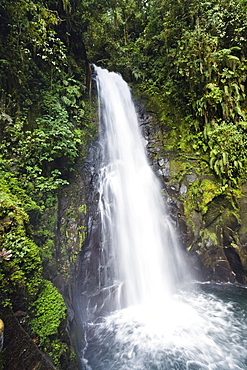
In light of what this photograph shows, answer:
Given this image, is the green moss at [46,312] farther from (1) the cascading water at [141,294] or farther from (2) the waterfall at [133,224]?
(2) the waterfall at [133,224]

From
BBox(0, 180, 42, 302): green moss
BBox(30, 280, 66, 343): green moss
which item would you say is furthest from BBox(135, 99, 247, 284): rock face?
BBox(0, 180, 42, 302): green moss

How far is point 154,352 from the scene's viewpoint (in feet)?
13.0

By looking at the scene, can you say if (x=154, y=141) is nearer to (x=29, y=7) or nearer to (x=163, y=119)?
(x=163, y=119)

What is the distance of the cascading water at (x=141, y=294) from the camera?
156 inches

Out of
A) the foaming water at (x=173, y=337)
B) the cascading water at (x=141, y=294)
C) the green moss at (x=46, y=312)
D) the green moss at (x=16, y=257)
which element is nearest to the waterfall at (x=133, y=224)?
the cascading water at (x=141, y=294)

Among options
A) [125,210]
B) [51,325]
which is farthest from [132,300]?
[51,325]

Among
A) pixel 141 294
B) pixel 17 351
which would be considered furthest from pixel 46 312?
pixel 141 294

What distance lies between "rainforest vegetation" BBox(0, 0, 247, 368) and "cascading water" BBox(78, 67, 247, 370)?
4.43ft

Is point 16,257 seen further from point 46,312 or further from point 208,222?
point 208,222

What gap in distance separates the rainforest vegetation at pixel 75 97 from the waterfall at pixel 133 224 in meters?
1.14

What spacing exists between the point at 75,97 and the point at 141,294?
287 inches

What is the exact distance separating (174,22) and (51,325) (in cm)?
1259

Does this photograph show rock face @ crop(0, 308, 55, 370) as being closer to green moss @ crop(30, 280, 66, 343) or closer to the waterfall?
green moss @ crop(30, 280, 66, 343)

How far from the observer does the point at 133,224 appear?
6.71 metres
